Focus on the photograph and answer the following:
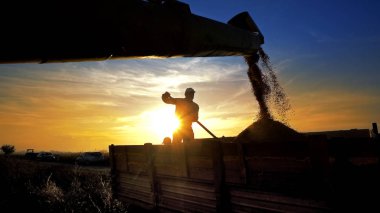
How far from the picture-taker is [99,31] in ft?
4.24

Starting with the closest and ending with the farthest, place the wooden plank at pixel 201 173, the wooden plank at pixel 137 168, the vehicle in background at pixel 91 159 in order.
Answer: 1. the wooden plank at pixel 201 173
2. the wooden plank at pixel 137 168
3. the vehicle in background at pixel 91 159

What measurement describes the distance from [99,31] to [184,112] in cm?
606

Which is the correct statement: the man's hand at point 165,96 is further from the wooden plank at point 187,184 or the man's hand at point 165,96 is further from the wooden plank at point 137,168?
the wooden plank at point 187,184

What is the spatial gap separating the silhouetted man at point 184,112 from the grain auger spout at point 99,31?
528 centimetres

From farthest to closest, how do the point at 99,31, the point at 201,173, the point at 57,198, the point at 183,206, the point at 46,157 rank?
the point at 46,157 < the point at 57,198 < the point at 183,206 < the point at 201,173 < the point at 99,31

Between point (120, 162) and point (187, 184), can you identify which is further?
point (120, 162)

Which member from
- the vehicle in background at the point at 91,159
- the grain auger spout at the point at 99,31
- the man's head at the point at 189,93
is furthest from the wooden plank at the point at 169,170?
the vehicle in background at the point at 91,159

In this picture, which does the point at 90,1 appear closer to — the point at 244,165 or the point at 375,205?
the point at 375,205

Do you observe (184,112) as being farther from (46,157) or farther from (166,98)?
(46,157)

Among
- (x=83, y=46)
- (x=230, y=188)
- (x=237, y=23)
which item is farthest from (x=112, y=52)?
(x=230, y=188)

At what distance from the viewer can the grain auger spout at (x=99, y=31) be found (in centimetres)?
110

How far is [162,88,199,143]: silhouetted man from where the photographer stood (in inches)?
280

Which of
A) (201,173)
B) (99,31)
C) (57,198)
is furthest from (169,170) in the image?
(57,198)

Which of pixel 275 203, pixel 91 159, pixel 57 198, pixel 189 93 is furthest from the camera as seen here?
pixel 91 159
